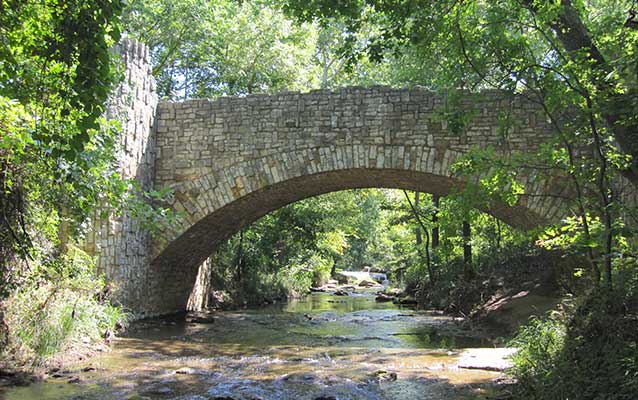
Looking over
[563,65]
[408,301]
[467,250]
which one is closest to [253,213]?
[467,250]

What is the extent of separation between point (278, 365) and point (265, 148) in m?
4.38

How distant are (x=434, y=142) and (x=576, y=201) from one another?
4.51 m

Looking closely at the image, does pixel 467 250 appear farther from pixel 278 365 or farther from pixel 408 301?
pixel 278 365

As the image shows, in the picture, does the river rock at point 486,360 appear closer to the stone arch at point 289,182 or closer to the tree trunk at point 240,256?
the stone arch at point 289,182

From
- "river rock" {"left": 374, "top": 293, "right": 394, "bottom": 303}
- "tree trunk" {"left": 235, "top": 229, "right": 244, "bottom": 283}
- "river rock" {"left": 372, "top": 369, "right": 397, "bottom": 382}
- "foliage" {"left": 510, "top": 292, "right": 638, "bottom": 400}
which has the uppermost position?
"tree trunk" {"left": 235, "top": 229, "right": 244, "bottom": 283}

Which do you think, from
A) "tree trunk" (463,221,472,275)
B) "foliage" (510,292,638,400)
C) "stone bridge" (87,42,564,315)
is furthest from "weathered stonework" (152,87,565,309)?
"foliage" (510,292,638,400)

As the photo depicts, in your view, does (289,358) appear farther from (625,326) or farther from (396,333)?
(625,326)

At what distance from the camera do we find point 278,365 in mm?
5762

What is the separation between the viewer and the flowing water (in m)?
4.51

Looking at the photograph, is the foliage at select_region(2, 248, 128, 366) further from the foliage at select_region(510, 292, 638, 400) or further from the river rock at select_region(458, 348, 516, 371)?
the foliage at select_region(510, 292, 638, 400)

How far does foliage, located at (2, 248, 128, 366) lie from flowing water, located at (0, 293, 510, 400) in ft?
1.12

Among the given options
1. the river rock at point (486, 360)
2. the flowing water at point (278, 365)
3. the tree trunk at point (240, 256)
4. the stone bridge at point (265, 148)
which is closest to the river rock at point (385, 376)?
the flowing water at point (278, 365)

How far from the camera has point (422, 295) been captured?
45.9 ft

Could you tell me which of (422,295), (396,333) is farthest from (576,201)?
(422,295)
